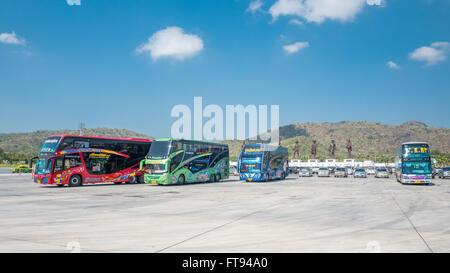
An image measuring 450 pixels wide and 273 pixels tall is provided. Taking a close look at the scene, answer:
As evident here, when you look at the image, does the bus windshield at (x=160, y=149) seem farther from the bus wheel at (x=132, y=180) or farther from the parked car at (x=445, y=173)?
the parked car at (x=445, y=173)

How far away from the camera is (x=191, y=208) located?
13.2 m

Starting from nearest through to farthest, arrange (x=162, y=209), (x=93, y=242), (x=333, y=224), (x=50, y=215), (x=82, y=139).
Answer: (x=93, y=242) < (x=333, y=224) < (x=50, y=215) < (x=162, y=209) < (x=82, y=139)

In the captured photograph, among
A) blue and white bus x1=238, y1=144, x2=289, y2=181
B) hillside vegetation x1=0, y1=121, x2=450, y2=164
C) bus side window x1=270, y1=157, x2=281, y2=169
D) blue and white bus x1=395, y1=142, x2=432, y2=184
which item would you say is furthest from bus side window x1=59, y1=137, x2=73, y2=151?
hillside vegetation x1=0, y1=121, x2=450, y2=164

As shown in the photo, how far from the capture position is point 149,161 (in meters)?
27.3

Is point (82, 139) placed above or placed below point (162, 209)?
above

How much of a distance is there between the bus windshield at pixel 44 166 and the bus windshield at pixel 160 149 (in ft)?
24.0

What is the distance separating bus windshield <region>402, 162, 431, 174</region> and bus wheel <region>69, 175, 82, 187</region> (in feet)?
90.2

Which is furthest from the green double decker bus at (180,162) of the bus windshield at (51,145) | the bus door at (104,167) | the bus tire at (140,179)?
the bus windshield at (51,145)

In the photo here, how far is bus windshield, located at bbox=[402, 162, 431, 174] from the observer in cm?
2884

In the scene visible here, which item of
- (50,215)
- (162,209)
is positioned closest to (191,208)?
(162,209)

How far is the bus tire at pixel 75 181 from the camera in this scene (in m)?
25.8
